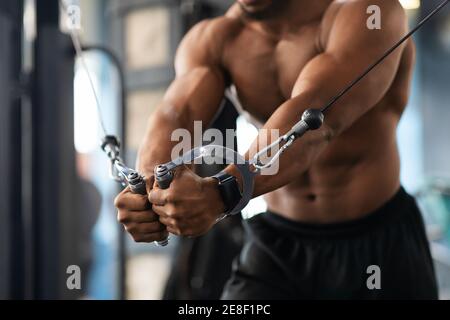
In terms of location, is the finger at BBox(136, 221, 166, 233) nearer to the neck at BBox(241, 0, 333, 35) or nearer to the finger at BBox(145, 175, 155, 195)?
the finger at BBox(145, 175, 155, 195)

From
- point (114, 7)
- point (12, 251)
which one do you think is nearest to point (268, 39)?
point (12, 251)

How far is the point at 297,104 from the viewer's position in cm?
85

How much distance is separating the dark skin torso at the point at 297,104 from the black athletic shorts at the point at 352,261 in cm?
3

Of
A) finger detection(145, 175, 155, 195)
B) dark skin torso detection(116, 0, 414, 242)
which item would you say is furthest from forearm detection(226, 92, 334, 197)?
finger detection(145, 175, 155, 195)

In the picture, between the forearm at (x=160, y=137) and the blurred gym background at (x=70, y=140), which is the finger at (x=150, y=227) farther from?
the blurred gym background at (x=70, y=140)

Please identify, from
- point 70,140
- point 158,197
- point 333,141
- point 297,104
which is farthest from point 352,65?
point 70,140

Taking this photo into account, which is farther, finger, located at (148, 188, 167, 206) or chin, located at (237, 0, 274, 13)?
chin, located at (237, 0, 274, 13)

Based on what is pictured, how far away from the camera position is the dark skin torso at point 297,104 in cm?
79

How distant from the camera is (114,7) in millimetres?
2369

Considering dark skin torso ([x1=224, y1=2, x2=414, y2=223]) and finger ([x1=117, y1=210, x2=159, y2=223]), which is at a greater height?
dark skin torso ([x1=224, y1=2, x2=414, y2=223])

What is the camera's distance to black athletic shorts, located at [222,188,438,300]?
3.74 feet

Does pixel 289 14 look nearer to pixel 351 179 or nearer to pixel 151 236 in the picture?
pixel 351 179

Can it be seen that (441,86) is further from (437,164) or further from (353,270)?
(353,270)

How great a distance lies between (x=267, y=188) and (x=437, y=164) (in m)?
3.78
